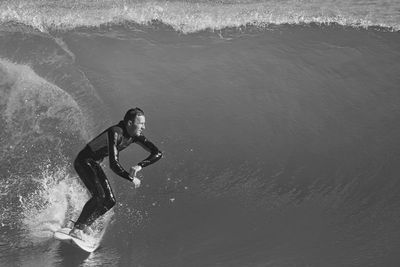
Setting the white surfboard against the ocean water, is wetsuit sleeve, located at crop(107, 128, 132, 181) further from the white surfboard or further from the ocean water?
the ocean water

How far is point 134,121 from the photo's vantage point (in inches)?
311

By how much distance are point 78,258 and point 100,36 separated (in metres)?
6.54

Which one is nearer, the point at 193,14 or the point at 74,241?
the point at 74,241

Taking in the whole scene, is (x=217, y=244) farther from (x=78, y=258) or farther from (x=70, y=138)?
(x=70, y=138)

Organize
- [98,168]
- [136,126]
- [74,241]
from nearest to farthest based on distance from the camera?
[74,241], [136,126], [98,168]

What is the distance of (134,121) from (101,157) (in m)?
0.71

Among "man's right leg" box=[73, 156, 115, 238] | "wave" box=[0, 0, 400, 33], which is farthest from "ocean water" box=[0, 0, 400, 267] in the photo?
"man's right leg" box=[73, 156, 115, 238]

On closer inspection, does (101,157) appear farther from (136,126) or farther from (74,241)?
(74,241)

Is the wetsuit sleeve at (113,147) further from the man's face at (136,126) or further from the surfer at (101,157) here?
the man's face at (136,126)

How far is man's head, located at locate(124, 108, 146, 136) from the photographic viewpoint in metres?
7.88

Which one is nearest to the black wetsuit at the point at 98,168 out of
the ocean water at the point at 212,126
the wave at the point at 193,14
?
the ocean water at the point at 212,126

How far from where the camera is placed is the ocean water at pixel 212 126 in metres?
8.27

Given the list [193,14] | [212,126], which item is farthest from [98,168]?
[193,14]

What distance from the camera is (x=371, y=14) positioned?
47.2ft
